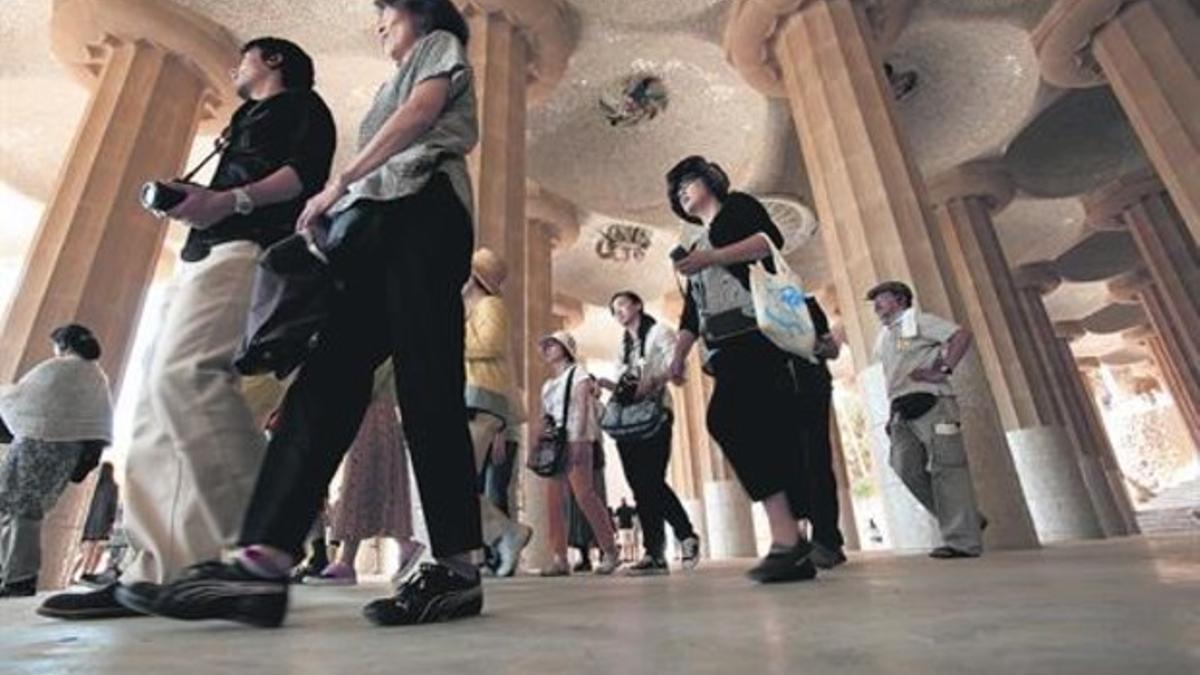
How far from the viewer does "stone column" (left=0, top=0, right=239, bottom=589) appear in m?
6.75

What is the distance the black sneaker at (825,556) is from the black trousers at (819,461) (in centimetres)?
4

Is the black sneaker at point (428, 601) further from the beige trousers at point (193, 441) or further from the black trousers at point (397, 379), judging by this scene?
the beige trousers at point (193, 441)

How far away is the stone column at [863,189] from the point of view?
5.56 metres

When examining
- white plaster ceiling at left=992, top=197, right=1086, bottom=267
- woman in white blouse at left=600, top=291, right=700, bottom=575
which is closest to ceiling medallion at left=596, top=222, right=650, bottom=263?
white plaster ceiling at left=992, top=197, right=1086, bottom=267

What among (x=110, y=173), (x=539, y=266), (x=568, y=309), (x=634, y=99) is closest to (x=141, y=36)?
(x=110, y=173)

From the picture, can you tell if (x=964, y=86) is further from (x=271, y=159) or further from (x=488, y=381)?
(x=271, y=159)

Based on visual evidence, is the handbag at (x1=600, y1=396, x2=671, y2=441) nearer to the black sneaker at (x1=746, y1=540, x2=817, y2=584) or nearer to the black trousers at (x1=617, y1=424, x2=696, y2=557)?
the black trousers at (x1=617, y1=424, x2=696, y2=557)

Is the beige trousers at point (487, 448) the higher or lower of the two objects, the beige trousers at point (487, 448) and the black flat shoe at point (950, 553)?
the higher

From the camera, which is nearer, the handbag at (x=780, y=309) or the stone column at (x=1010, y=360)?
the handbag at (x=780, y=309)

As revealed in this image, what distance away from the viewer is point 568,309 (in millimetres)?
17594

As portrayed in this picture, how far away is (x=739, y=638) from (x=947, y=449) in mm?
3606

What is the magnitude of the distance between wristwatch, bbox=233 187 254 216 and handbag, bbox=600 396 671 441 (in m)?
2.44

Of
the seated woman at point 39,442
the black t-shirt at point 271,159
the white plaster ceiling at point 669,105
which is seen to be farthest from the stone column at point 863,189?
the seated woman at point 39,442

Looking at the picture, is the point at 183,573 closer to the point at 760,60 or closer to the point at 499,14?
Result: the point at 499,14
